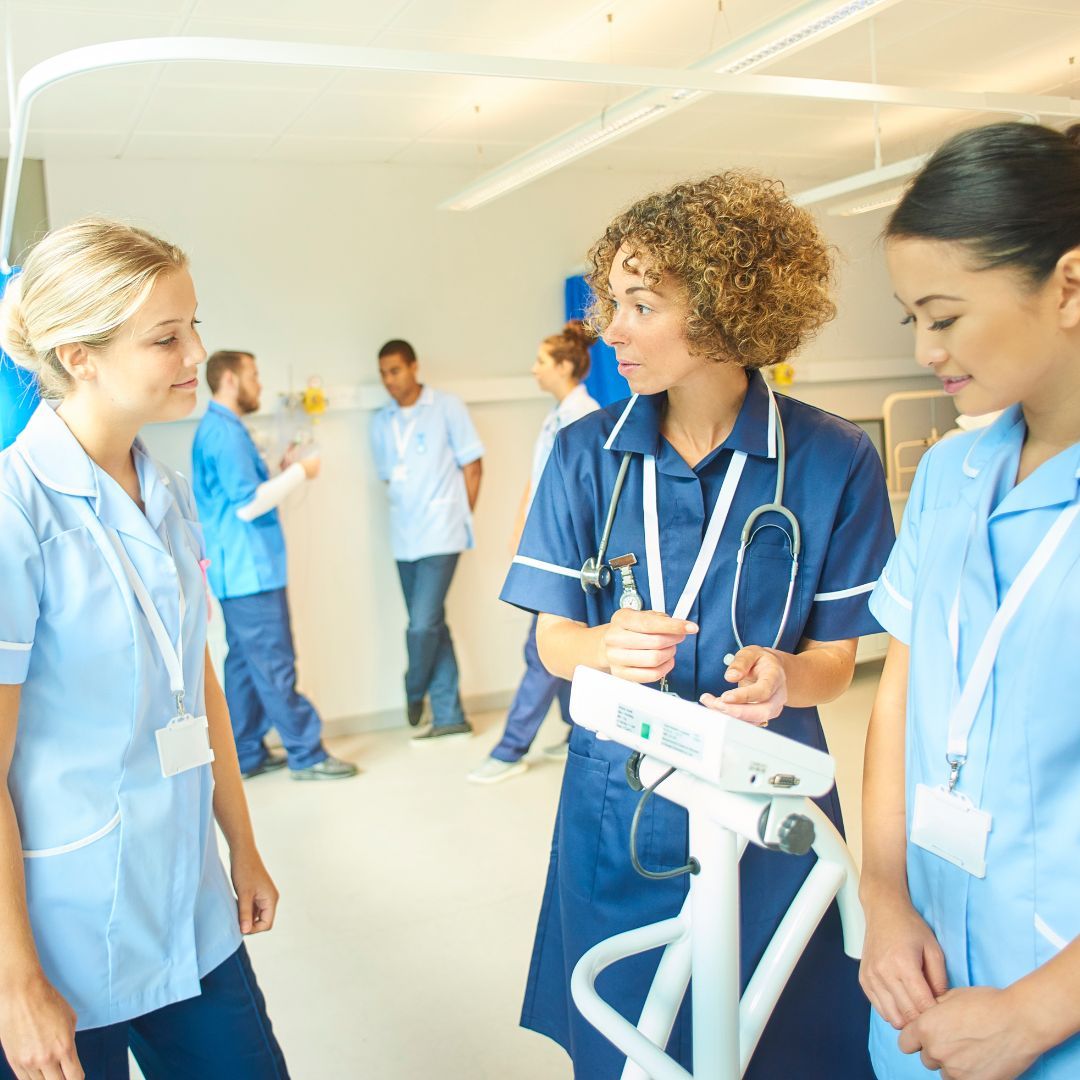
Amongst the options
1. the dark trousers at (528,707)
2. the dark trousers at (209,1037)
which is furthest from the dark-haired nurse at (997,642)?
the dark trousers at (528,707)

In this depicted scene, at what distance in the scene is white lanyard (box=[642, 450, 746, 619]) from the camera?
4.54ft

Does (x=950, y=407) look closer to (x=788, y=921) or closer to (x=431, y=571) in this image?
(x=431, y=571)

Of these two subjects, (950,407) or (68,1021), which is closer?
(68,1021)

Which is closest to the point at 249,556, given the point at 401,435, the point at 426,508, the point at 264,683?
the point at 264,683

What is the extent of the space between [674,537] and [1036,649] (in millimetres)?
554

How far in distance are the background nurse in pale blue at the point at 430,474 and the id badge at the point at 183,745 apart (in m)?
3.42

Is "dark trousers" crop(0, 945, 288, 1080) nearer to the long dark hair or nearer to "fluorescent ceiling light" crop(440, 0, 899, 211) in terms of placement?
the long dark hair

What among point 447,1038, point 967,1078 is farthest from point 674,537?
point 447,1038

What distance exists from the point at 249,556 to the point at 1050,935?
3.64 m

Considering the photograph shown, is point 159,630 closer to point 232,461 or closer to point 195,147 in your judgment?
point 232,461

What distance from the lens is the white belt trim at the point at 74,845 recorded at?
125 centimetres

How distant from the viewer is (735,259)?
4.37 ft

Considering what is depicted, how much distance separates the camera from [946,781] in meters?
1.04

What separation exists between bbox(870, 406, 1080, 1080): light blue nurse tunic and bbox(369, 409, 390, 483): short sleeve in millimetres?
3947
